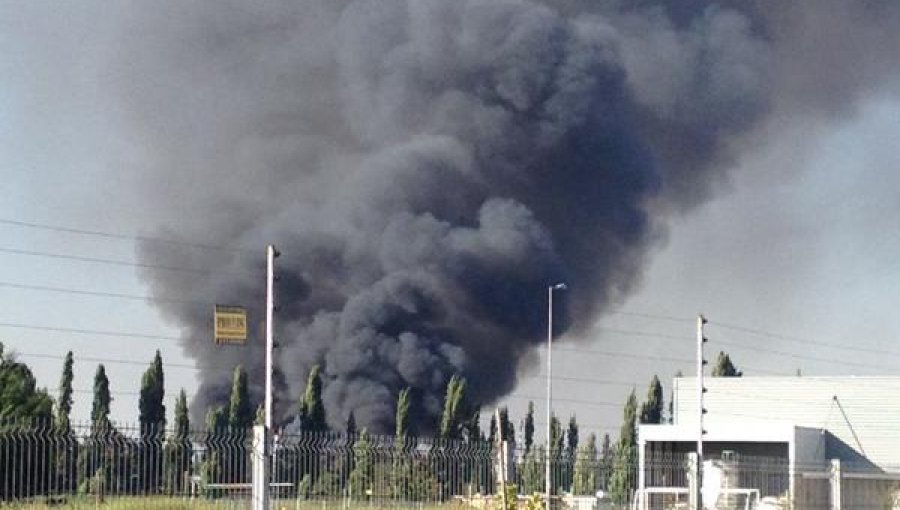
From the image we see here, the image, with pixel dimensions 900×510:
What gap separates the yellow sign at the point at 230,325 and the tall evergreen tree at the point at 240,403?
47372mm

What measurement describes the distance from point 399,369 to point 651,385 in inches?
525

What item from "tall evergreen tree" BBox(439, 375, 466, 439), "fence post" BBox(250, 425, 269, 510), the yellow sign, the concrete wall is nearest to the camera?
"fence post" BBox(250, 425, 269, 510)

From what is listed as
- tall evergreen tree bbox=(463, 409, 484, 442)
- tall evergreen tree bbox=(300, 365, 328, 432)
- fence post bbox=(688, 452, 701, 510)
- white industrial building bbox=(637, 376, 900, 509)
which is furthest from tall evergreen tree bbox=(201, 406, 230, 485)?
tall evergreen tree bbox=(300, 365, 328, 432)

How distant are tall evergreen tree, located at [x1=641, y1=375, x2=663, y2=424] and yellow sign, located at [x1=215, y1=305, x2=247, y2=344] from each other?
56.5 m

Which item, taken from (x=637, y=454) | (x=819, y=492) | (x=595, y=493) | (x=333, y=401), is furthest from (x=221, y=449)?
(x=333, y=401)

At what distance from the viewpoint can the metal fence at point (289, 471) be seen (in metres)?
22.3

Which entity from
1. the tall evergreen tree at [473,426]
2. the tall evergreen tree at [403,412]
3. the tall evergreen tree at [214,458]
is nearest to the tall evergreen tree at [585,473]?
the tall evergreen tree at [214,458]

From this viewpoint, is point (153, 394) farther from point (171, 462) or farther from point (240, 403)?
point (171, 462)

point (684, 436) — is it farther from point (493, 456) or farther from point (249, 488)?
point (249, 488)

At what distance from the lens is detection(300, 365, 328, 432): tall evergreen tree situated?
7331 cm

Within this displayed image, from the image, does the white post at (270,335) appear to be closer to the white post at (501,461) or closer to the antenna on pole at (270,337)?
the antenna on pole at (270,337)

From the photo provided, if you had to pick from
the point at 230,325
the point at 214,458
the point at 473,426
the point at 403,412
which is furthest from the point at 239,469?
the point at 403,412

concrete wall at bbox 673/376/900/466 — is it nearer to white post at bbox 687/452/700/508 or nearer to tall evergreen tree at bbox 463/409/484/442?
tall evergreen tree at bbox 463/409/484/442

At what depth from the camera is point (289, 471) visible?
26.0 meters
